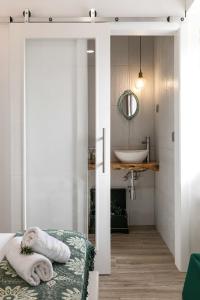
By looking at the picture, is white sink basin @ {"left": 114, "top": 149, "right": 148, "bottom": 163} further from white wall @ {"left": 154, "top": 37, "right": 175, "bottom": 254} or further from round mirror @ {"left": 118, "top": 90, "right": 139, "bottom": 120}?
round mirror @ {"left": 118, "top": 90, "right": 139, "bottom": 120}

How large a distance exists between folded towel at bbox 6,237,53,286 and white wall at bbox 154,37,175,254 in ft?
7.81

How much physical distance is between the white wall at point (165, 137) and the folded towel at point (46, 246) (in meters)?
2.19

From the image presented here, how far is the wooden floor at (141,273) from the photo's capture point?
114 inches

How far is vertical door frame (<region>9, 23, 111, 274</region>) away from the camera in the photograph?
3.25 meters

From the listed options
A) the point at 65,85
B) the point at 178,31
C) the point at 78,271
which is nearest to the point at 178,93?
the point at 178,31

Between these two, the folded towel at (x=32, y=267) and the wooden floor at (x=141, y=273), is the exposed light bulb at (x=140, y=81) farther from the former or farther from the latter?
the folded towel at (x=32, y=267)

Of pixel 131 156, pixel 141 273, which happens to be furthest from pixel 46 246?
pixel 131 156

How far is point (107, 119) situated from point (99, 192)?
2.16ft

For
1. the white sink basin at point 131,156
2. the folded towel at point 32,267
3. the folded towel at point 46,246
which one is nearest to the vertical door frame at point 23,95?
the white sink basin at point 131,156

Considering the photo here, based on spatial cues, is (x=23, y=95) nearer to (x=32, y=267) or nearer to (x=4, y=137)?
(x=4, y=137)

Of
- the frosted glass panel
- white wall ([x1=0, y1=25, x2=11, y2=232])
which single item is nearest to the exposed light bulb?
the frosted glass panel

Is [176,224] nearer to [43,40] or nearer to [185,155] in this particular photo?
[185,155]

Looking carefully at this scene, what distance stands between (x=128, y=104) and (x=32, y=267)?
370cm

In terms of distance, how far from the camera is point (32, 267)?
1572mm
